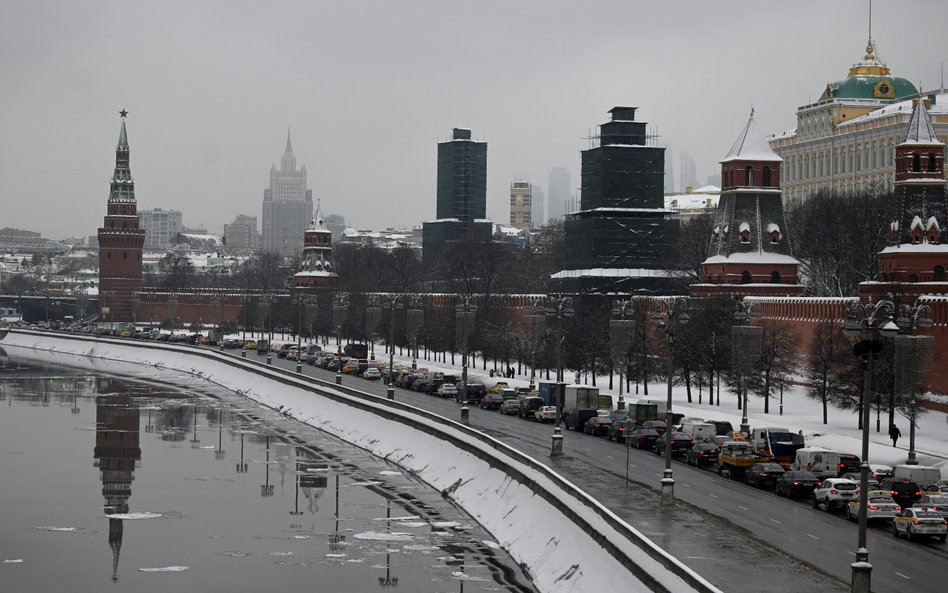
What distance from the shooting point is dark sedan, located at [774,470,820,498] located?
4231 centimetres

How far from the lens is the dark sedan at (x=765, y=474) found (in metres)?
43.9

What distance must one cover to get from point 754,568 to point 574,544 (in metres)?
5.80

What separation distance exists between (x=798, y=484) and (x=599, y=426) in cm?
1665

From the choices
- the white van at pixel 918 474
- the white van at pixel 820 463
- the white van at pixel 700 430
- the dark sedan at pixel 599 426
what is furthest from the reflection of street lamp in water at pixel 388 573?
the dark sedan at pixel 599 426

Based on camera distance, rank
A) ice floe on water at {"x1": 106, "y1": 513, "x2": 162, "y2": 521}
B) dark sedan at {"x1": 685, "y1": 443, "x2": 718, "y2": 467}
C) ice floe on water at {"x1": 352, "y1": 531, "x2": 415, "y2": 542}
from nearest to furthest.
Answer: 1. ice floe on water at {"x1": 352, "y1": 531, "x2": 415, "y2": 542}
2. ice floe on water at {"x1": 106, "y1": 513, "x2": 162, "y2": 521}
3. dark sedan at {"x1": 685, "y1": 443, "x2": 718, "y2": 467}

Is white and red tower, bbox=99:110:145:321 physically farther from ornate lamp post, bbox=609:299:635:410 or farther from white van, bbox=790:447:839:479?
white van, bbox=790:447:839:479

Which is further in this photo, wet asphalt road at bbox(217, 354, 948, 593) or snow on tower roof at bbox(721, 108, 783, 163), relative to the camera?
snow on tower roof at bbox(721, 108, 783, 163)

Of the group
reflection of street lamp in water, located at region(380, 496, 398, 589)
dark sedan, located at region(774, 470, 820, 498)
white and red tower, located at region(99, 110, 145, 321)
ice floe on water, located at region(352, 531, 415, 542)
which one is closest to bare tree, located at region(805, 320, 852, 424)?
dark sedan, located at region(774, 470, 820, 498)

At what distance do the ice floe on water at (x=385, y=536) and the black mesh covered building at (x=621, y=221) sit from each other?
73236 mm

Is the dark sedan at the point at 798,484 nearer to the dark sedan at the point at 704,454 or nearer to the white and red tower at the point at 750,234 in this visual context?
the dark sedan at the point at 704,454

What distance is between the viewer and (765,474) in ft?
144

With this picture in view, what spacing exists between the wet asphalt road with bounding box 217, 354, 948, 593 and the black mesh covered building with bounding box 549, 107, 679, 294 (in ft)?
211

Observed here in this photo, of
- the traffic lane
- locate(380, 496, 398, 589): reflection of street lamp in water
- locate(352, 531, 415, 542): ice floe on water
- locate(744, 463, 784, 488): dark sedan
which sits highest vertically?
locate(744, 463, 784, 488): dark sedan

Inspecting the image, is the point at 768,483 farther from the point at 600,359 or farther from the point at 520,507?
the point at 600,359
